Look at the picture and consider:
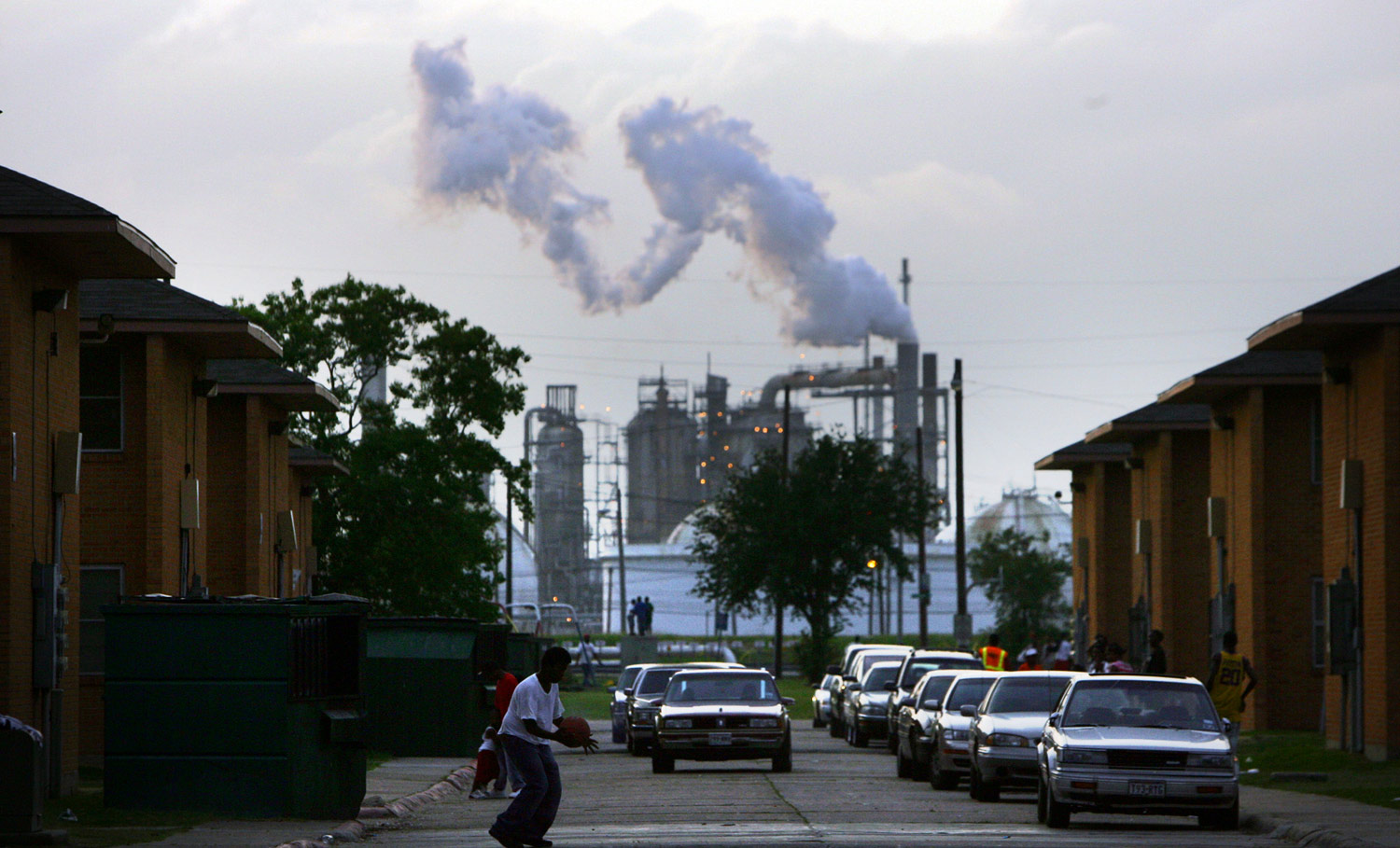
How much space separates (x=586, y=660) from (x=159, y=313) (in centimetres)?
4945

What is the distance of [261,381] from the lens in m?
33.7

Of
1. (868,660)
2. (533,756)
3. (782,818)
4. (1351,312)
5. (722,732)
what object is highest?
(1351,312)

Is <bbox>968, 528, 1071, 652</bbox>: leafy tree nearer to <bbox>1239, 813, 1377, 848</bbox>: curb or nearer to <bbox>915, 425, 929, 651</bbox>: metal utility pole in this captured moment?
<bbox>915, 425, 929, 651</bbox>: metal utility pole

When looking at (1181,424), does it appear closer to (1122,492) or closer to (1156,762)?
(1122,492)

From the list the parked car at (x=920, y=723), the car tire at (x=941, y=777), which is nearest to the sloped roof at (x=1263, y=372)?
the parked car at (x=920, y=723)

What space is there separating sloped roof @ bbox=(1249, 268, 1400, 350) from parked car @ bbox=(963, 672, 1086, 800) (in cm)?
638

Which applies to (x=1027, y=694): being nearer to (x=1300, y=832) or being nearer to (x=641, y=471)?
(x=1300, y=832)

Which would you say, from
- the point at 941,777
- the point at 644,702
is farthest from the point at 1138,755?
the point at 644,702

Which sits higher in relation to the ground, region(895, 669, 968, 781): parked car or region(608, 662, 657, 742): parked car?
region(895, 669, 968, 781): parked car

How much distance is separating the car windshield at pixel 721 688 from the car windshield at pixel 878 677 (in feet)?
23.0

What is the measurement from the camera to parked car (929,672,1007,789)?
24.1 metres

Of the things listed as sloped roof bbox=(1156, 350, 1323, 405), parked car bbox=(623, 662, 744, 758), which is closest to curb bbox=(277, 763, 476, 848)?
parked car bbox=(623, 662, 744, 758)

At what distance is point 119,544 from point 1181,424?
885 inches

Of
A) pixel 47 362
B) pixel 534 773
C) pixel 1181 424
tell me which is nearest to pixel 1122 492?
pixel 1181 424
